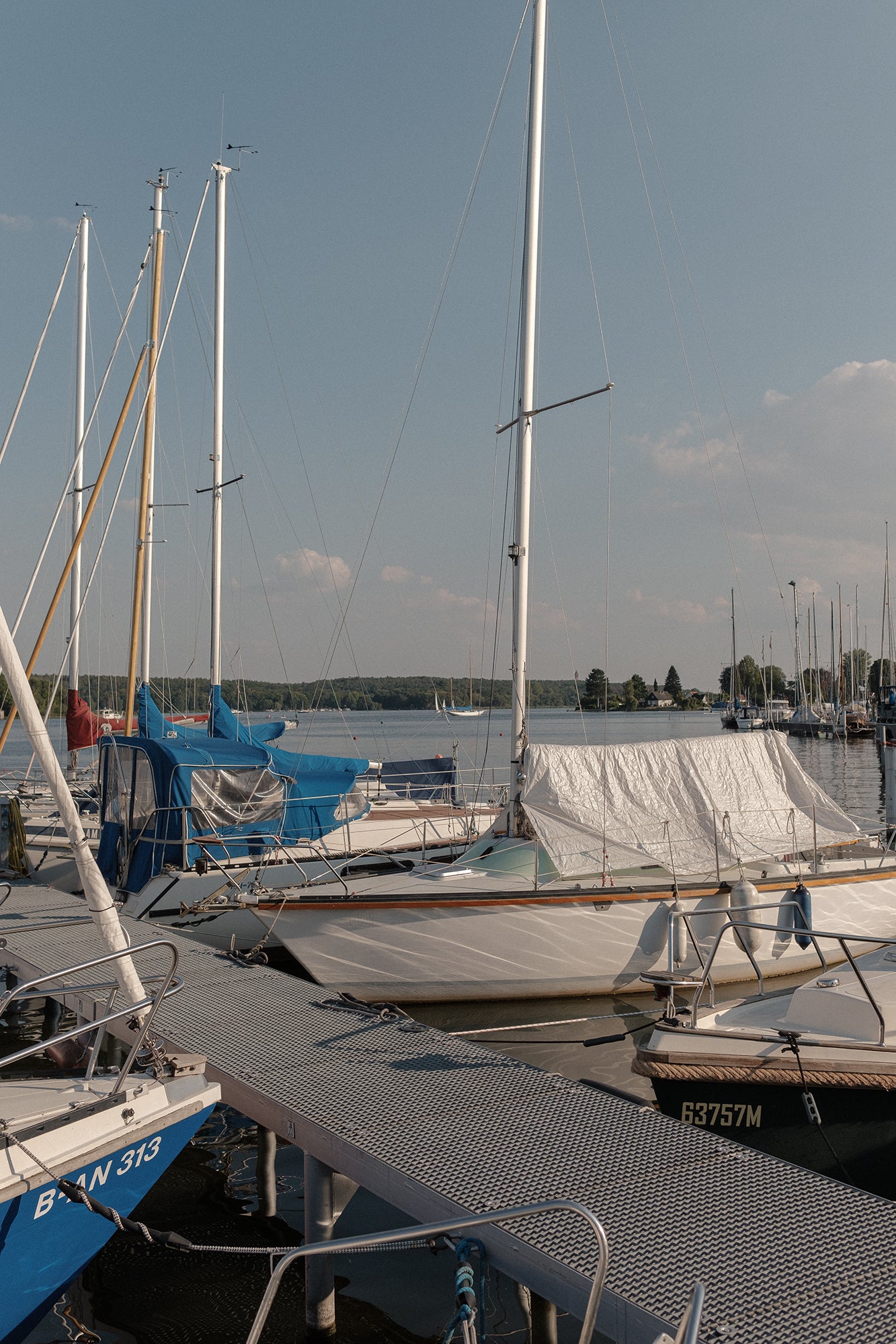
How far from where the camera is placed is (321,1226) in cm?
572

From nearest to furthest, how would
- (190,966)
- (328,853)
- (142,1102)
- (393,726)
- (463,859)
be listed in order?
(142,1102) < (190,966) < (463,859) < (328,853) < (393,726)

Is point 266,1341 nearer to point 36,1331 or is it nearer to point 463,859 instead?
point 36,1331

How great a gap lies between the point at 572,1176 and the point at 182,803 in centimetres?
905

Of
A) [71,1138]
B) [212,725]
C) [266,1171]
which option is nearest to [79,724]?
[212,725]

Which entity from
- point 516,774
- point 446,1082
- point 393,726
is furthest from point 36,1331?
point 393,726

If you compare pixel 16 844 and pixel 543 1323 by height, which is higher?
pixel 16 844

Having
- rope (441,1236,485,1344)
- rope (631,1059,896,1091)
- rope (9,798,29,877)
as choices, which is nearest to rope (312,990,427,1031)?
rope (631,1059,896,1091)

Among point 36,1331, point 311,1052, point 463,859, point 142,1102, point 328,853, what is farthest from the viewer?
point 328,853

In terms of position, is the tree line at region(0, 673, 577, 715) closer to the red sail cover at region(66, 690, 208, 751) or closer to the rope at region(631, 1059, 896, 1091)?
the red sail cover at region(66, 690, 208, 751)

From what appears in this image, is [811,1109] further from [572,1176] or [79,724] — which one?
[79,724]

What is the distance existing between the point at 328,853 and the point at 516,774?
430 centimetres

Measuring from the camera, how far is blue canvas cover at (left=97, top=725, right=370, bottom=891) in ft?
42.4

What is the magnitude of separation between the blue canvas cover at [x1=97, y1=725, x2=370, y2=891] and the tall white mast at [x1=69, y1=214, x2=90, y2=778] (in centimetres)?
875

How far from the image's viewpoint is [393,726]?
371ft
